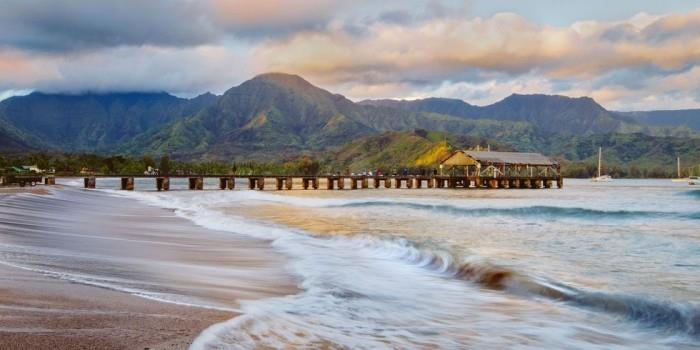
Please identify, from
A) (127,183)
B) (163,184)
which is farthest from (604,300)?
(163,184)

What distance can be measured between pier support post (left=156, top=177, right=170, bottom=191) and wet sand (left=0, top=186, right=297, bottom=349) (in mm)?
58668

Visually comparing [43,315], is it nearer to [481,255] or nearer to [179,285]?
[179,285]

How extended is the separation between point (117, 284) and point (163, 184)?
69945mm

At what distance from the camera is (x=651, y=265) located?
44.9 feet

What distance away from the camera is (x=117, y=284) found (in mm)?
7895

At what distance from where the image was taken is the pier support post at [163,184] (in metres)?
73.8

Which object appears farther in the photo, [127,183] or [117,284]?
[127,183]

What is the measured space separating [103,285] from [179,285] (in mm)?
1200

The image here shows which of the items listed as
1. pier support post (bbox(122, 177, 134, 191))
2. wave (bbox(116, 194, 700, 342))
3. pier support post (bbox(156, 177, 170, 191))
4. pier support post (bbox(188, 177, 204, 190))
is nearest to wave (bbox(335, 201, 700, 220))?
wave (bbox(116, 194, 700, 342))

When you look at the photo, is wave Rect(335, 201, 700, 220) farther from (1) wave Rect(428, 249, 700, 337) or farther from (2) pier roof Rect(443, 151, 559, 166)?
(2) pier roof Rect(443, 151, 559, 166)

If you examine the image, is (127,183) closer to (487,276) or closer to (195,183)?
(195,183)

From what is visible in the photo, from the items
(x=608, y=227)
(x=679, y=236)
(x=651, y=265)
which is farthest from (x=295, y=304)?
(x=608, y=227)

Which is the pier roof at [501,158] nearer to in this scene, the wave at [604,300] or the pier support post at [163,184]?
the pier support post at [163,184]

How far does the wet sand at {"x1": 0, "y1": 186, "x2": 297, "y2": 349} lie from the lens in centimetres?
511
